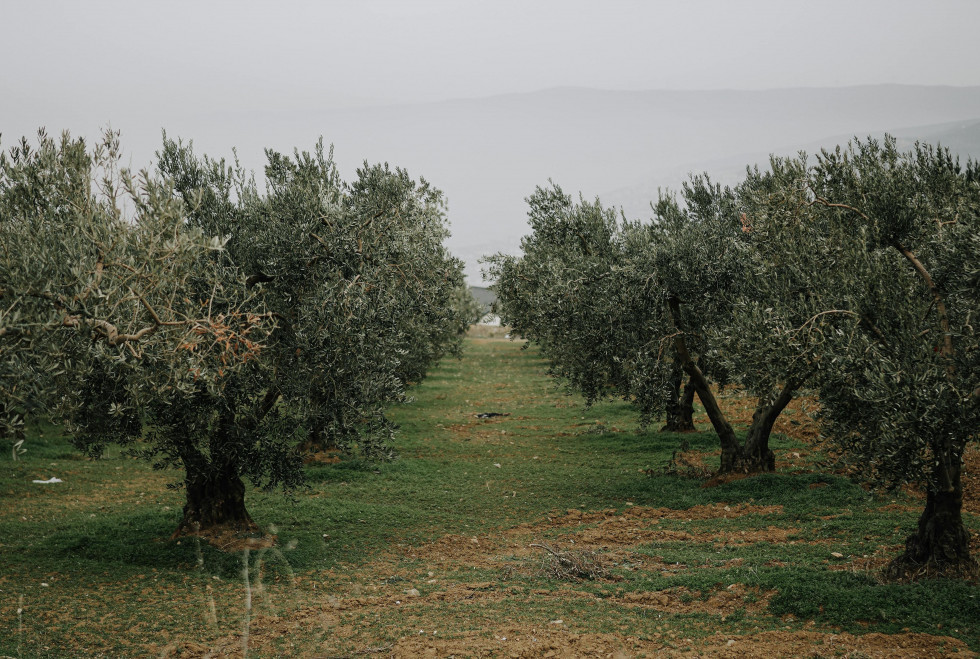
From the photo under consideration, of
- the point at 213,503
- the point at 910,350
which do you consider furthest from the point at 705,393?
the point at 213,503

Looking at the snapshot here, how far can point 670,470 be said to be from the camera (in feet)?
79.0

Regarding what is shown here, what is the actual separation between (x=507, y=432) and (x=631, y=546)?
15.9 meters

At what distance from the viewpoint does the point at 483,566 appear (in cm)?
1588

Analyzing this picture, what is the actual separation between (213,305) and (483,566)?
777cm

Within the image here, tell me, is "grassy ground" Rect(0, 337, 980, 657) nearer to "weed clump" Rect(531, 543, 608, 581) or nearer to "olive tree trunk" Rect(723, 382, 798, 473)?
"weed clump" Rect(531, 543, 608, 581)

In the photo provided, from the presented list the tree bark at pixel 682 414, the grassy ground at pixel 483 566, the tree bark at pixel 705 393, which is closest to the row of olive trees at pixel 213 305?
the grassy ground at pixel 483 566

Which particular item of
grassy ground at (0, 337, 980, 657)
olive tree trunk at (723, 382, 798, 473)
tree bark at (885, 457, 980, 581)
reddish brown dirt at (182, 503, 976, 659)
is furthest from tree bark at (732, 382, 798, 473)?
tree bark at (885, 457, 980, 581)

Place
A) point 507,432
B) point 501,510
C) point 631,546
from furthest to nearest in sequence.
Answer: point 507,432
point 501,510
point 631,546

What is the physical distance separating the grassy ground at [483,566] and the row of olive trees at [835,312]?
2202 millimetres

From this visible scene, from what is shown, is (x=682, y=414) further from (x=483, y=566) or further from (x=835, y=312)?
(x=835, y=312)

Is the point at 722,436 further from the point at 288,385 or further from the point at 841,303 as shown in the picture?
the point at 288,385

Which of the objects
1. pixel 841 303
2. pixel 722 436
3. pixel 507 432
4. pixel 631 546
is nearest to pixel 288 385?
pixel 631 546

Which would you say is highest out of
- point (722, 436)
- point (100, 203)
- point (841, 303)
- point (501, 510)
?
point (100, 203)

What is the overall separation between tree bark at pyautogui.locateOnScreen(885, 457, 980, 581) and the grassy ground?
21.5 inches
